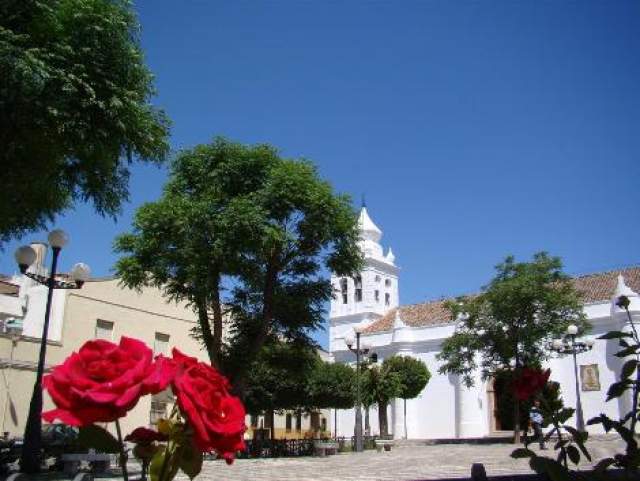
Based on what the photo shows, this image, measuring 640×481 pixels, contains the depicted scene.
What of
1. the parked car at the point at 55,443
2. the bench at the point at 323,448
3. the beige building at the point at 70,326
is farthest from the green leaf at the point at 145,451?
the bench at the point at 323,448

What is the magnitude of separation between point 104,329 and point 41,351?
18.7 metres

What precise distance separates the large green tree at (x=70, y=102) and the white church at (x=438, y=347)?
1953 centimetres

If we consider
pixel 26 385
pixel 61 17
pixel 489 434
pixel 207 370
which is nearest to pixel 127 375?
pixel 207 370

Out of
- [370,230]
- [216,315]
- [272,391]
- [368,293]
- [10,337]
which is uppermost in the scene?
[370,230]

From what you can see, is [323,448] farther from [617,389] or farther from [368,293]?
[368,293]

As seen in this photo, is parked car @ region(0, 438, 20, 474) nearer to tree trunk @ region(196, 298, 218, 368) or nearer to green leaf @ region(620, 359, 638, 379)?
tree trunk @ region(196, 298, 218, 368)

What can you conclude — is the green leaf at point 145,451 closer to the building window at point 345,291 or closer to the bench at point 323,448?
the bench at point 323,448

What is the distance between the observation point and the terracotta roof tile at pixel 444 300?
3816 centimetres

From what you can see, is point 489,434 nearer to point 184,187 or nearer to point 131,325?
point 131,325

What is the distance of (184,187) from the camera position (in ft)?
74.5

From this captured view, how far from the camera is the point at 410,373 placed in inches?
1564

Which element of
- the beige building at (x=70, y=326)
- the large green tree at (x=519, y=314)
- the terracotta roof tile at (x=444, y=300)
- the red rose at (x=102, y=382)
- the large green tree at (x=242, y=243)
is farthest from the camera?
the terracotta roof tile at (x=444, y=300)

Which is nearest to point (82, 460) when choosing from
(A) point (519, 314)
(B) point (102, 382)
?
(B) point (102, 382)

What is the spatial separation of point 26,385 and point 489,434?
27.8m
